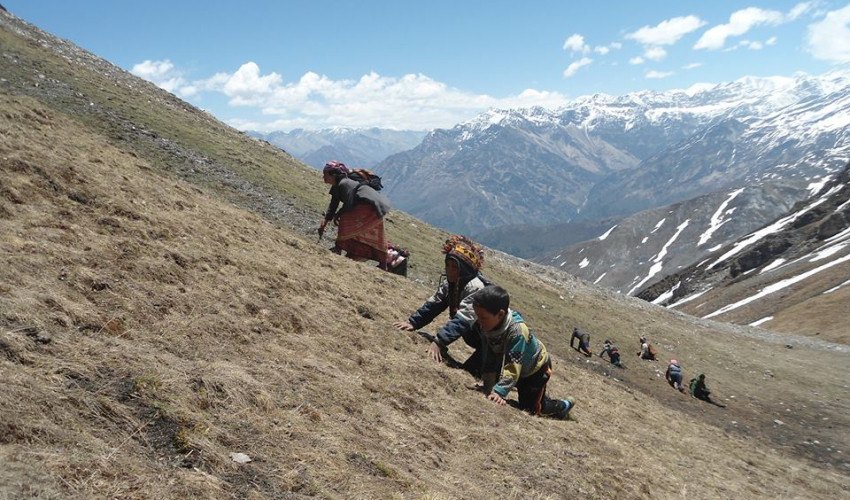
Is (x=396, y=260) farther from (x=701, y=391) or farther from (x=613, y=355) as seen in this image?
(x=701, y=391)

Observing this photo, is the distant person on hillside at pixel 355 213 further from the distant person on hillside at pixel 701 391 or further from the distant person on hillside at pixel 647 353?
the distant person on hillside at pixel 647 353

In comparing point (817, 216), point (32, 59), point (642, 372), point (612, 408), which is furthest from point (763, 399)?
point (817, 216)

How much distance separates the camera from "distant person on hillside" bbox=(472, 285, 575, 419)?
8672mm

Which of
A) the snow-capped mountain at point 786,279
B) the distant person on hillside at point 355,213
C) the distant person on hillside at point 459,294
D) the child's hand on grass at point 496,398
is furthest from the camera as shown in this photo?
the snow-capped mountain at point 786,279

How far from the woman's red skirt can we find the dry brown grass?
1.92 ft

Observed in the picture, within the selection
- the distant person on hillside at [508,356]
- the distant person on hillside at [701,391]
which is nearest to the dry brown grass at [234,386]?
the distant person on hillside at [508,356]

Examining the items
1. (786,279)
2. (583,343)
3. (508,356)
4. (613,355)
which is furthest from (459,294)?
(786,279)

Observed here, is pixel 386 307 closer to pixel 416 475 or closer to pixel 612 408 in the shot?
pixel 612 408

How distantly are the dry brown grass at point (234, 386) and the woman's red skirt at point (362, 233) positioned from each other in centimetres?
59

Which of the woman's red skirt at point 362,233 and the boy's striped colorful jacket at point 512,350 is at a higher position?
the woman's red skirt at point 362,233

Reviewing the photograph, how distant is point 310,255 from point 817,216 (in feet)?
536

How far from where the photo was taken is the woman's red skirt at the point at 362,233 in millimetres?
15344

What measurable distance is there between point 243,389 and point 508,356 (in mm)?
4723

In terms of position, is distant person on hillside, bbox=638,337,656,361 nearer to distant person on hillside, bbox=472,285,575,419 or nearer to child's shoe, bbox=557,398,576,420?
child's shoe, bbox=557,398,576,420
